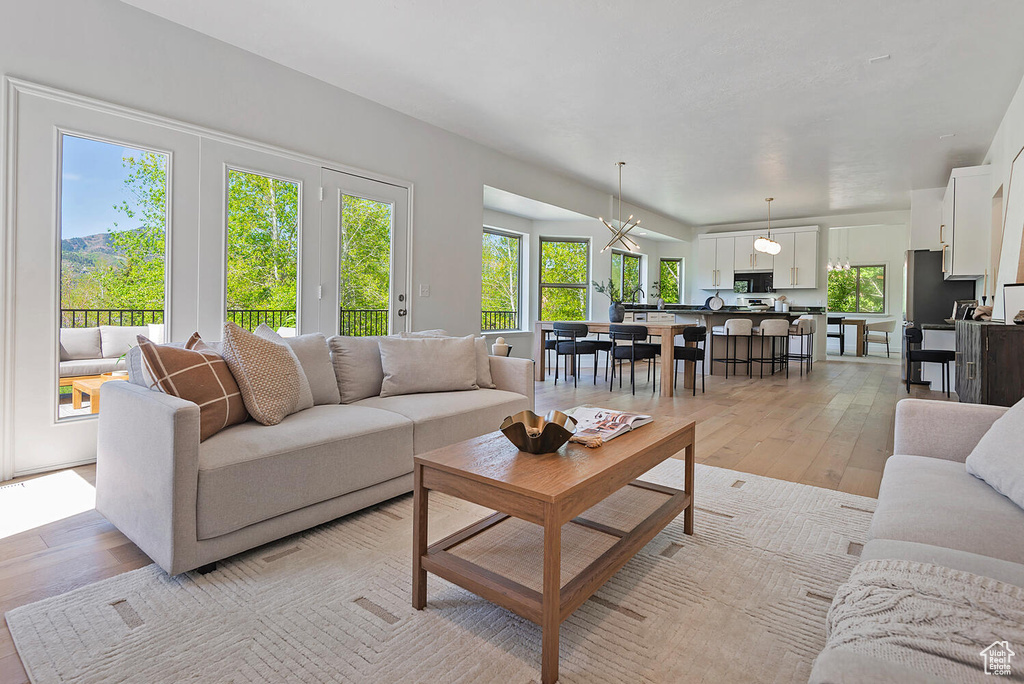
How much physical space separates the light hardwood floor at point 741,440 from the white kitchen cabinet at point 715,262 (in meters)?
2.97

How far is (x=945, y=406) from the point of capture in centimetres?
199

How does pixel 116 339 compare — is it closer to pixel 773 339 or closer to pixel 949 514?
pixel 949 514

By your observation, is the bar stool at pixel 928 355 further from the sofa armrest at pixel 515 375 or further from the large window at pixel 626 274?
the sofa armrest at pixel 515 375

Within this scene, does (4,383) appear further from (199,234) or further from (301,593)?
(301,593)

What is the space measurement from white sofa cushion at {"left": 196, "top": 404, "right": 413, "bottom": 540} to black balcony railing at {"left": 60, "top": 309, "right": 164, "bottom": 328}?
64.6 inches

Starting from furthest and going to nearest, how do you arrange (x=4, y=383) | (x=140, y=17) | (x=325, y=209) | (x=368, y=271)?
1. (x=368, y=271)
2. (x=325, y=209)
3. (x=140, y=17)
4. (x=4, y=383)

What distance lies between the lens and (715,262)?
11.0m

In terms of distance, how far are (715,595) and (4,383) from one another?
3.66 meters

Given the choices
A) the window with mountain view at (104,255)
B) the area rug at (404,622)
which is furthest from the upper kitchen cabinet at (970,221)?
the window with mountain view at (104,255)

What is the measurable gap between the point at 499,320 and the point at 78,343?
5.67 metres

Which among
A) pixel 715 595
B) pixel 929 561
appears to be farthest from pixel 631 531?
pixel 929 561

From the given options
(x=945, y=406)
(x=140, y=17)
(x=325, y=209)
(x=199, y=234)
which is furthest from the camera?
(x=325, y=209)

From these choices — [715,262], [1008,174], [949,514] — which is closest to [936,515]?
[949,514]

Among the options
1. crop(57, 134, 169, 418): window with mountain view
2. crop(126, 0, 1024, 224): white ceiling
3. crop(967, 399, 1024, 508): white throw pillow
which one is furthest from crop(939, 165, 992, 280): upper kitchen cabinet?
crop(57, 134, 169, 418): window with mountain view
